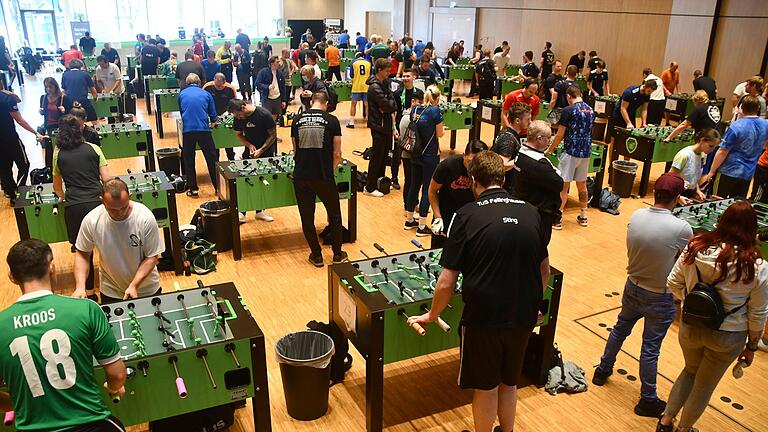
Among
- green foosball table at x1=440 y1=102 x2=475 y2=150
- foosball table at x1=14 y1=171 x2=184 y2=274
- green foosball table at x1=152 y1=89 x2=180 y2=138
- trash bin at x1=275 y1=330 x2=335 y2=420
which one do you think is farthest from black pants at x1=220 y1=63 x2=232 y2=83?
trash bin at x1=275 y1=330 x2=335 y2=420

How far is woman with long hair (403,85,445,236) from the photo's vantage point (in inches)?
262

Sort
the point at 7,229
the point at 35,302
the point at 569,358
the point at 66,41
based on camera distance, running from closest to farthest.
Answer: the point at 35,302, the point at 569,358, the point at 7,229, the point at 66,41

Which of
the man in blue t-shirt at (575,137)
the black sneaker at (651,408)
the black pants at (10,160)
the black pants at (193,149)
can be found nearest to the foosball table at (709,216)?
the man in blue t-shirt at (575,137)

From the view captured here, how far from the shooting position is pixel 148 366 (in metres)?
3.03

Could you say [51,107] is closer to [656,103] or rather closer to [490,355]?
[490,355]

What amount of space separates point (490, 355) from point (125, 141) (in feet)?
21.8

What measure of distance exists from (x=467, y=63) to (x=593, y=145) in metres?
11.1

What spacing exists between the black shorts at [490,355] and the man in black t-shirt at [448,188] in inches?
72.2

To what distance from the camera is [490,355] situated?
3.20 m

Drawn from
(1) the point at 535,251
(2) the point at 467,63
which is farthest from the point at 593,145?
(2) the point at 467,63

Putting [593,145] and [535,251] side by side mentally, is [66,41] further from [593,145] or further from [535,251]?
[535,251]

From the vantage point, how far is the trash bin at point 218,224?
639 cm

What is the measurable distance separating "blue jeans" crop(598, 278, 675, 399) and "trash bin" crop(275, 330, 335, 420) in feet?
6.55

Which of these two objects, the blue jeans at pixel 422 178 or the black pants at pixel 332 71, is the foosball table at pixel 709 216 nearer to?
the blue jeans at pixel 422 178
